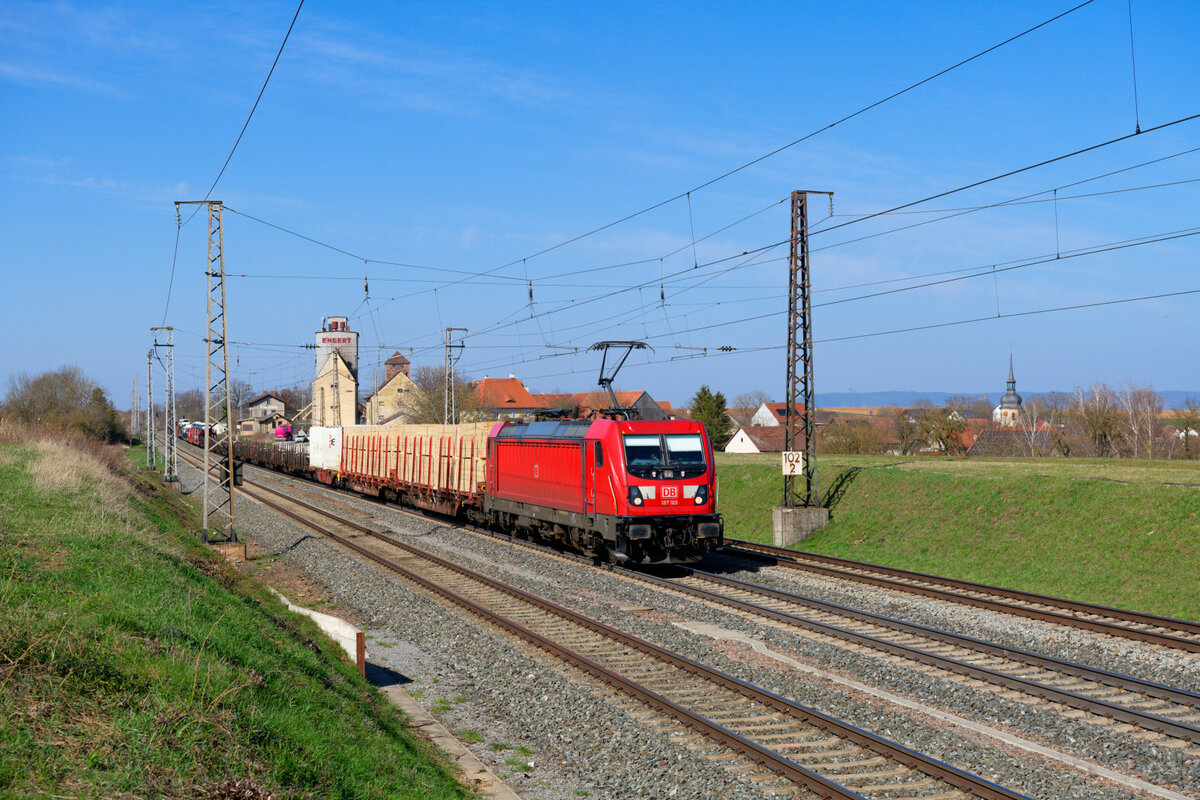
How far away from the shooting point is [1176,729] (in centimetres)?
915

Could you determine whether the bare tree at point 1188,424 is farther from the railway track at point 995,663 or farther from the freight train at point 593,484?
the railway track at point 995,663

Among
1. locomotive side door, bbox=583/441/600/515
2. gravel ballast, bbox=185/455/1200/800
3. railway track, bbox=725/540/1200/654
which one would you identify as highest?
locomotive side door, bbox=583/441/600/515

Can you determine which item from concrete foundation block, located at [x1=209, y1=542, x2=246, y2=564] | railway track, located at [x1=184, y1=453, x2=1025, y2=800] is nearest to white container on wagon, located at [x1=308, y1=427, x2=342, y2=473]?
concrete foundation block, located at [x1=209, y1=542, x2=246, y2=564]

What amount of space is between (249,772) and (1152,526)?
59.7 feet

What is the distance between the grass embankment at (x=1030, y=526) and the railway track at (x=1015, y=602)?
1.33m

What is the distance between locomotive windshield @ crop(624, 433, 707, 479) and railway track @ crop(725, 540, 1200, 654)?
3281 millimetres

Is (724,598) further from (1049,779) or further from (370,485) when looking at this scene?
(370,485)

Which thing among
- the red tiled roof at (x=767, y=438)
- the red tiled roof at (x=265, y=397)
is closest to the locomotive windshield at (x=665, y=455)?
the red tiled roof at (x=767, y=438)

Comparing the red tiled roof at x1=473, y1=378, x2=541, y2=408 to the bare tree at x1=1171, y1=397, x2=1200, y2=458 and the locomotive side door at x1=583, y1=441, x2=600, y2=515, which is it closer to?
the bare tree at x1=1171, y1=397, x2=1200, y2=458

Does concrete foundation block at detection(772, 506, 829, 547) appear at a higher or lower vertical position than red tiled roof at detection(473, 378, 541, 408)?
lower

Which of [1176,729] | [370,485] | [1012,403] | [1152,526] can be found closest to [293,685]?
[1176,729]

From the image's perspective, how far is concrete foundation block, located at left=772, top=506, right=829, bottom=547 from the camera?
2509 centimetres

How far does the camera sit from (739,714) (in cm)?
1019

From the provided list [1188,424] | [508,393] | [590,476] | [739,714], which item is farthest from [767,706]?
[508,393]
